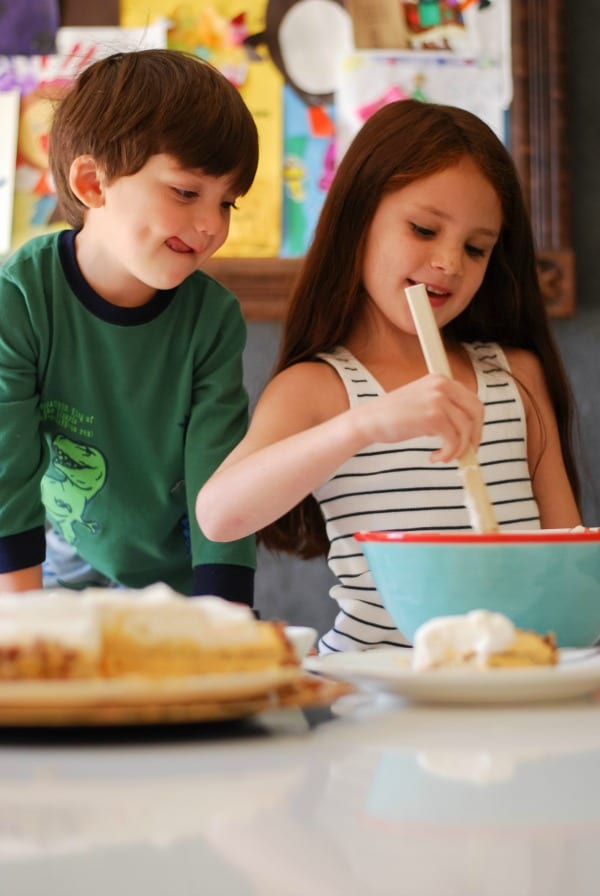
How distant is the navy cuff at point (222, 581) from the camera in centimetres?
124

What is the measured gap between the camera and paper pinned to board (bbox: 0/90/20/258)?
6.18ft

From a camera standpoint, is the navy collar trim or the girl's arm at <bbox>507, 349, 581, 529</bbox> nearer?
the navy collar trim

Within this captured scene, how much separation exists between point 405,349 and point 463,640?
0.85 metres

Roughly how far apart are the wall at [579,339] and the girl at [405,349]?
1.33ft

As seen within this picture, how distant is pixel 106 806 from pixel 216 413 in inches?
36.7

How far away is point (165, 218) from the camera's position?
3.92 feet

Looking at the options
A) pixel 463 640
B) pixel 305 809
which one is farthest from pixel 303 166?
pixel 305 809

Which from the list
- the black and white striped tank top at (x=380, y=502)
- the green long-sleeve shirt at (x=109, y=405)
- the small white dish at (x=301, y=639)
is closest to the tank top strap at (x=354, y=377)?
the black and white striped tank top at (x=380, y=502)

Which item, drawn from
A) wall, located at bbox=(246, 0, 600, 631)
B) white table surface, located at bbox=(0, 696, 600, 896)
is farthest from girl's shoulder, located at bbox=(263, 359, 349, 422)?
white table surface, located at bbox=(0, 696, 600, 896)

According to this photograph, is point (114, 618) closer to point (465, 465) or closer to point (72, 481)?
point (465, 465)

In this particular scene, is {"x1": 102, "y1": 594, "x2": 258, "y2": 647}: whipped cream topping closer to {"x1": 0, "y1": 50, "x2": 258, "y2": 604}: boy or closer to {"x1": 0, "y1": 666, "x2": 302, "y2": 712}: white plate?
{"x1": 0, "y1": 666, "x2": 302, "y2": 712}: white plate

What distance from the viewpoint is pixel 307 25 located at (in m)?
1.89

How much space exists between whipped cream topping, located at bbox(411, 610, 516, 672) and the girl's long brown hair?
2.60ft

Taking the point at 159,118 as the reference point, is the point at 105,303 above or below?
Result: below
